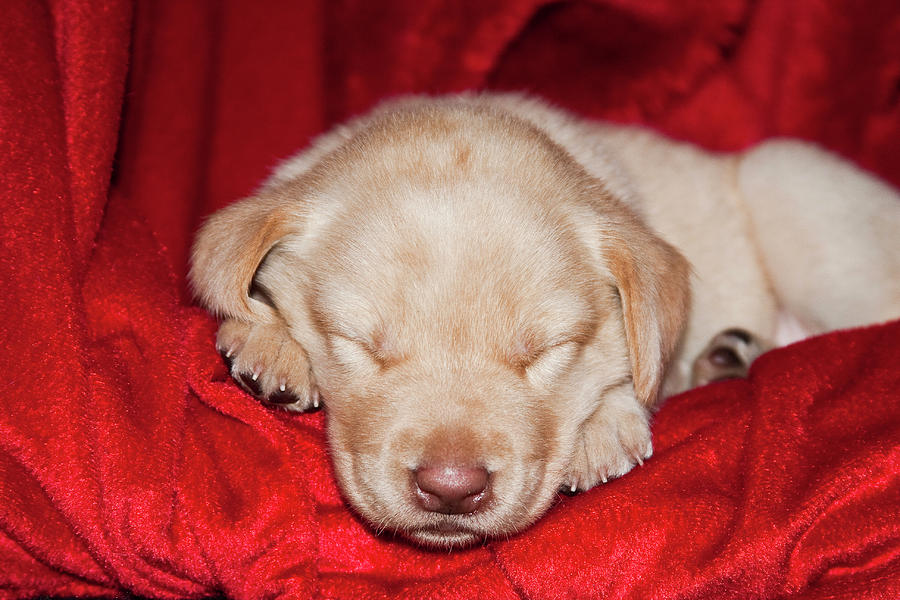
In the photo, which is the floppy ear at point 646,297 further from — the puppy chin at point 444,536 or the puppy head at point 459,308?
the puppy chin at point 444,536

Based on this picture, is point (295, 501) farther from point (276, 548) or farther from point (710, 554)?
point (710, 554)

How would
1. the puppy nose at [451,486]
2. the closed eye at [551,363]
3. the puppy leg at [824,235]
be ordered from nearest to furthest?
the puppy nose at [451,486] < the closed eye at [551,363] < the puppy leg at [824,235]

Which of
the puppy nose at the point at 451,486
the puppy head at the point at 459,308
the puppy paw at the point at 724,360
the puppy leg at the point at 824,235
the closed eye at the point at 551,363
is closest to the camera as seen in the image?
the puppy nose at the point at 451,486

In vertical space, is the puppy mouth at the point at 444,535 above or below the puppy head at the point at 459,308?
below

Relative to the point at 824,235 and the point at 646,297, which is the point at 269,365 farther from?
the point at 824,235

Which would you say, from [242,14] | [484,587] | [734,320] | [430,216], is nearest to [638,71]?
[734,320]

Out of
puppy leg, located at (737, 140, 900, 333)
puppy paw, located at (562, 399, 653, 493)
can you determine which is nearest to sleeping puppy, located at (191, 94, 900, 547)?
puppy paw, located at (562, 399, 653, 493)

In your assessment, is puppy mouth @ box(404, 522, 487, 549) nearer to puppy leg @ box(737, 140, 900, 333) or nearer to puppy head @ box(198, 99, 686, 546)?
puppy head @ box(198, 99, 686, 546)

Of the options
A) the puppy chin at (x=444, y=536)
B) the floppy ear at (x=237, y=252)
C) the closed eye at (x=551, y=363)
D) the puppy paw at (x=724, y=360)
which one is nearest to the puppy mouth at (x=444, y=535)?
the puppy chin at (x=444, y=536)
